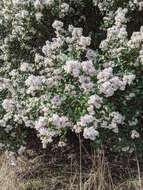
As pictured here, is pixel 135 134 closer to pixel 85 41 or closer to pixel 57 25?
pixel 85 41

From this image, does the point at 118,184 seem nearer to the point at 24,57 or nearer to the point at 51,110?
the point at 51,110

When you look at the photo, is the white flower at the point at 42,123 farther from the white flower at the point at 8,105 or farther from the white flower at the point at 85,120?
the white flower at the point at 8,105

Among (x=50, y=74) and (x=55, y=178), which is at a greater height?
(x=50, y=74)

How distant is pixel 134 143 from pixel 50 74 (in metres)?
0.99

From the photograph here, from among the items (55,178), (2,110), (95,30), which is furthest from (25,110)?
(95,30)

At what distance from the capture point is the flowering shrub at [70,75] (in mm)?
5051

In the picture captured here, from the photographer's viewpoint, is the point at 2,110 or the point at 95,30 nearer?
the point at 2,110

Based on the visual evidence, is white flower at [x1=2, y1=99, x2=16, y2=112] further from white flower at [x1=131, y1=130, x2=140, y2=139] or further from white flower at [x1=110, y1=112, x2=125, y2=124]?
white flower at [x1=131, y1=130, x2=140, y2=139]

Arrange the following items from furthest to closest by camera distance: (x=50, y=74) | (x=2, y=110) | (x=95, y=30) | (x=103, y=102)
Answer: (x=95, y=30)
(x=2, y=110)
(x=50, y=74)
(x=103, y=102)

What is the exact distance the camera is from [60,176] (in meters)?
5.72

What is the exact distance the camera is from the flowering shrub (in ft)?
16.6

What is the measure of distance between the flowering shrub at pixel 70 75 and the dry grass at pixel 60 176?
24cm

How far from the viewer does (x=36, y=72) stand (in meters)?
5.88

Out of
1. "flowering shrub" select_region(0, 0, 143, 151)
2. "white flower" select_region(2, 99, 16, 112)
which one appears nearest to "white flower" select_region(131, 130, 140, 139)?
"flowering shrub" select_region(0, 0, 143, 151)
